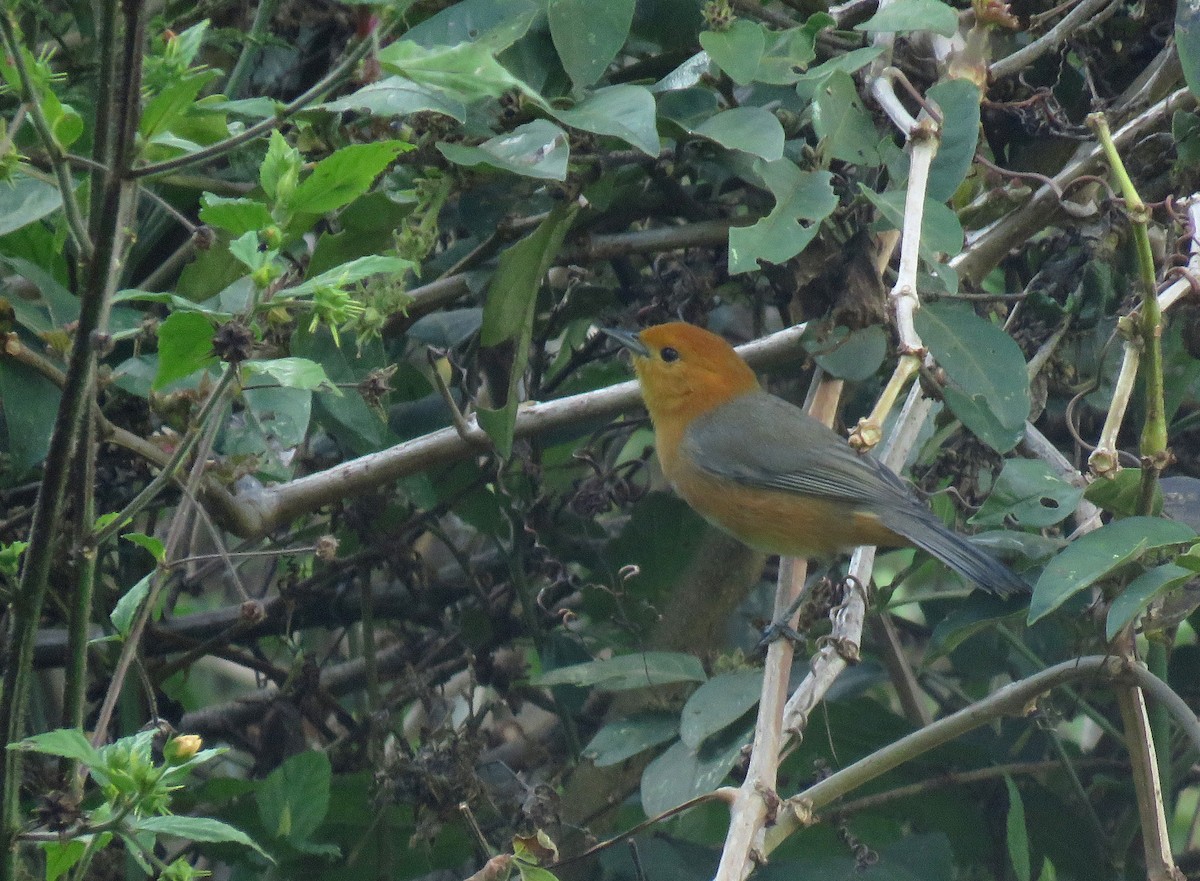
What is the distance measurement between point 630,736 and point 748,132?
1.52 metres

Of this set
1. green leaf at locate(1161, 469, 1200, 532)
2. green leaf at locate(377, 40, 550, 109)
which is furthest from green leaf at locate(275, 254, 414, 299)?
green leaf at locate(1161, 469, 1200, 532)

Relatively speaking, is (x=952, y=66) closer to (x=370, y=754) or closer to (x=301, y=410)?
(x=301, y=410)

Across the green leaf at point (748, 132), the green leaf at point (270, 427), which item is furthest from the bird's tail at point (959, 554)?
the green leaf at point (270, 427)

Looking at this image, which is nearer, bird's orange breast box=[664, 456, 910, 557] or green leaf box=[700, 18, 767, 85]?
green leaf box=[700, 18, 767, 85]

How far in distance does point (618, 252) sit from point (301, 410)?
1.11 metres

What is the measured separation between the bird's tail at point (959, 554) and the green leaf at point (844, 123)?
103 centimetres

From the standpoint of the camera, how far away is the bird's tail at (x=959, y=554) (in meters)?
3.03

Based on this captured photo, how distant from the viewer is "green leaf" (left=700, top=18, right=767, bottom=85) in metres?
2.78

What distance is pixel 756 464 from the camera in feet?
15.1

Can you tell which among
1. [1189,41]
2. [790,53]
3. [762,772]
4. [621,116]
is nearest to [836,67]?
[790,53]

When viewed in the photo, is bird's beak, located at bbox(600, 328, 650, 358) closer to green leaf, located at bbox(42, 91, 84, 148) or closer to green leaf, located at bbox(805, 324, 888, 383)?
green leaf, located at bbox(805, 324, 888, 383)

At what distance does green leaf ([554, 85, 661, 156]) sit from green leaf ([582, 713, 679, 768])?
1447mm

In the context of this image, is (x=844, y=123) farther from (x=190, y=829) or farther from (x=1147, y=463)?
(x=190, y=829)

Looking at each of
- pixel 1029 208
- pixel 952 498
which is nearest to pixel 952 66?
pixel 1029 208
